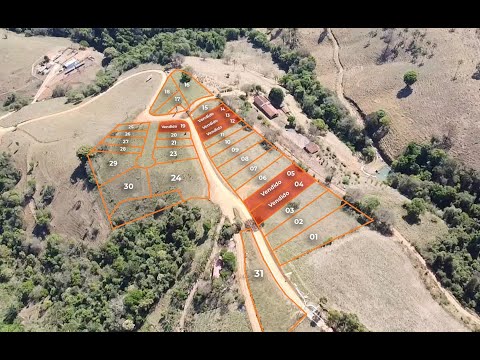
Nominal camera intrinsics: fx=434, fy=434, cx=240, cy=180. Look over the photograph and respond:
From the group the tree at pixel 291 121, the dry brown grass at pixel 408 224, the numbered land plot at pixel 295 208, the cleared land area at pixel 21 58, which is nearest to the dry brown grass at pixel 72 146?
the cleared land area at pixel 21 58

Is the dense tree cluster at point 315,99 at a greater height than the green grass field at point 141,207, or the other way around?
the dense tree cluster at point 315,99

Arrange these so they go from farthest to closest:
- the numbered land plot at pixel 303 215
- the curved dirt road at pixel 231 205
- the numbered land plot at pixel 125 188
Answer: the numbered land plot at pixel 125 188, the numbered land plot at pixel 303 215, the curved dirt road at pixel 231 205

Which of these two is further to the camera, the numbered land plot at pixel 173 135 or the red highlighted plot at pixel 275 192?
the numbered land plot at pixel 173 135

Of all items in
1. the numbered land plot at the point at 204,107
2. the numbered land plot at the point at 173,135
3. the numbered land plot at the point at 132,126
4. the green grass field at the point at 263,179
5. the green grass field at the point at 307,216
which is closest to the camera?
the green grass field at the point at 307,216

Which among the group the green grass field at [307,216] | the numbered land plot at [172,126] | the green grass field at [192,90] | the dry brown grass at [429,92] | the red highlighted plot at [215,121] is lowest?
the green grass field at [307,216]

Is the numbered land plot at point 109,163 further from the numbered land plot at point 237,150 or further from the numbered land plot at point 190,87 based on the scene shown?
the numbered land plot at point 190,87

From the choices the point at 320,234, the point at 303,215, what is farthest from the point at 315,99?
the point at 320,234

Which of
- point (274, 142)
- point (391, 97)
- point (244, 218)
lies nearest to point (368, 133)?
point (391, 97)
